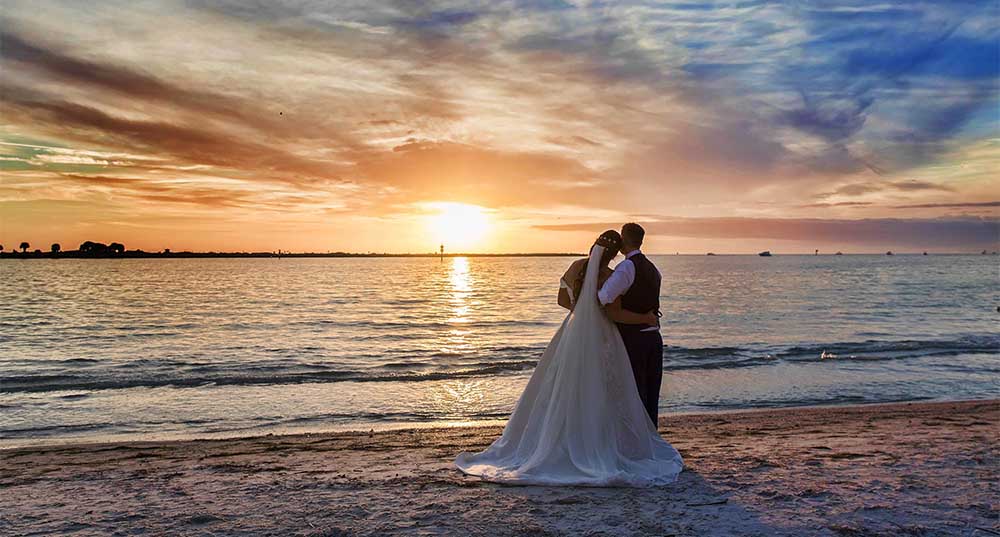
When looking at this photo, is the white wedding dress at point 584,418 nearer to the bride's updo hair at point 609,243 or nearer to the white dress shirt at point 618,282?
the bride's updo hair at point 609,243

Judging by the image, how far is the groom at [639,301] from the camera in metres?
6.77

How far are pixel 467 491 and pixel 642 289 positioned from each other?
2.67 metres

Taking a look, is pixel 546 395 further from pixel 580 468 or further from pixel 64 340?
pixel 64 340

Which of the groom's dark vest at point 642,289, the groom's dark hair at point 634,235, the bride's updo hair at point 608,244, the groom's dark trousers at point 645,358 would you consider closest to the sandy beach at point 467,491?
the groom's dark trousers at point 645,358

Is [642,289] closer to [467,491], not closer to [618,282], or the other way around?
[618,282]

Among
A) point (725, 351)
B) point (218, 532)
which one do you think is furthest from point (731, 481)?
point (725, 351)

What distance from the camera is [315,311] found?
38781 mm

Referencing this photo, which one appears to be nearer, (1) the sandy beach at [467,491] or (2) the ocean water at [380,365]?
(1) the sandy beach at [467,491]

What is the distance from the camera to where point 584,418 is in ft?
22.3

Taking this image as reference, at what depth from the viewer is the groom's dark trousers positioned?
7.19 meters

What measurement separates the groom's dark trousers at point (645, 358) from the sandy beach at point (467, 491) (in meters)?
0.94

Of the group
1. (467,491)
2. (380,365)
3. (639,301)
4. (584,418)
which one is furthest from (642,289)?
(380,365)

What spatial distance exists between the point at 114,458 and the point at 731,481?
24.4 feet

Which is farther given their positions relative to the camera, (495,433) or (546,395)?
(495,433)
